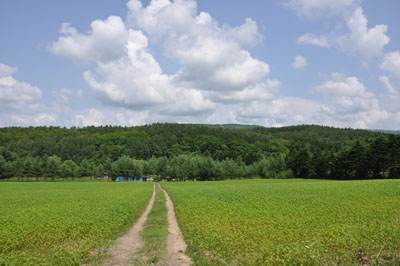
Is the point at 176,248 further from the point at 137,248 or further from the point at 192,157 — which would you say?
the point at 192,157

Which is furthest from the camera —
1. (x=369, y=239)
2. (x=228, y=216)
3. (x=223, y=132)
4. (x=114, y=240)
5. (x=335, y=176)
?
(x=223, y=132)

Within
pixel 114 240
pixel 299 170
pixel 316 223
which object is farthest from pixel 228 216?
pixel 299 170

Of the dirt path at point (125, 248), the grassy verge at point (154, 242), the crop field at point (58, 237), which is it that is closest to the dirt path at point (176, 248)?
the grassy verge at point (154, 242)

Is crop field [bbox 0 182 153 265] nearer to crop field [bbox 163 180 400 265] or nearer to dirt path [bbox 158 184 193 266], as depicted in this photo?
dirt path [bbox 158 184 193 266]

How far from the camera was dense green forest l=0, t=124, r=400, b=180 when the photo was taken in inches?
3221

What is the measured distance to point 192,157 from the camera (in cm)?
12631

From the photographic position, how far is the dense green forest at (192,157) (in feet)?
268

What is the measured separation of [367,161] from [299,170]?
2809 centimetres

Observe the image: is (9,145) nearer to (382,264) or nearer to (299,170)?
(299,170)

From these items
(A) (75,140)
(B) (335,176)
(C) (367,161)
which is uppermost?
(A) (75,140)

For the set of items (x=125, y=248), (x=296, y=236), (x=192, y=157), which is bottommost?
(x=125, y=248)

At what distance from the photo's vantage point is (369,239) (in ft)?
44.5

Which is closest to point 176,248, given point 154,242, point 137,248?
point 154,242

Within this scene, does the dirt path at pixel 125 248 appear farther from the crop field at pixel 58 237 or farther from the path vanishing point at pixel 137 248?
the crop field at pixel 58 237
